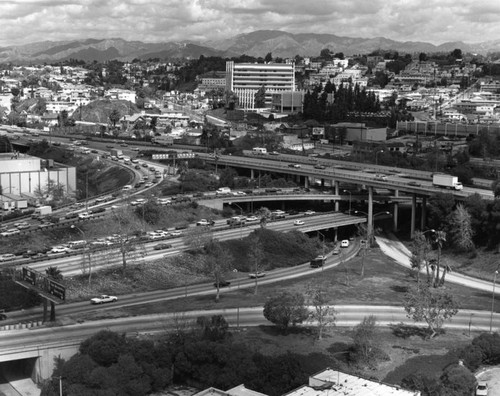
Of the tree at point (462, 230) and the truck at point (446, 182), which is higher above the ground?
the truck at point (446, 182)

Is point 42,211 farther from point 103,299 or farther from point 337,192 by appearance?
point 337,192

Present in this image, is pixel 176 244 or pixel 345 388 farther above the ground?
pixel 345 388

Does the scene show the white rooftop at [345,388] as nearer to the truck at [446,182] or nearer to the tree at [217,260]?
the tree at [217,260]

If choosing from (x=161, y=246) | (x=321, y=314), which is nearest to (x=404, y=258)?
(x=161, y=246)

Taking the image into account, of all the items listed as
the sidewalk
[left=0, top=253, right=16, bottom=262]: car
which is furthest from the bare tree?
[left=0, top=253, right=16, bottom=262]: car

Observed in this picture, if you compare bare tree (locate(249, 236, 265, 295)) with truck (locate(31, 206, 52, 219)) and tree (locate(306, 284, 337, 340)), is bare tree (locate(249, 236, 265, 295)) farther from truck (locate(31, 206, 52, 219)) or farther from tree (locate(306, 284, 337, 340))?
truck (locate(31, 206, 52, 219))

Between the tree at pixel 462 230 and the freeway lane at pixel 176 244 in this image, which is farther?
the tree at pixel 462 230

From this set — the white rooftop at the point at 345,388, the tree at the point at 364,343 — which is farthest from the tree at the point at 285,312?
the white rooftop at the point at 345,388

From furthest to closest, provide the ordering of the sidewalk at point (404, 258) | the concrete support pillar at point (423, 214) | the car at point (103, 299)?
the concrete support pillar at point (423, 214), the sidewalk at point (404, 258), the car at point (103, 299)
